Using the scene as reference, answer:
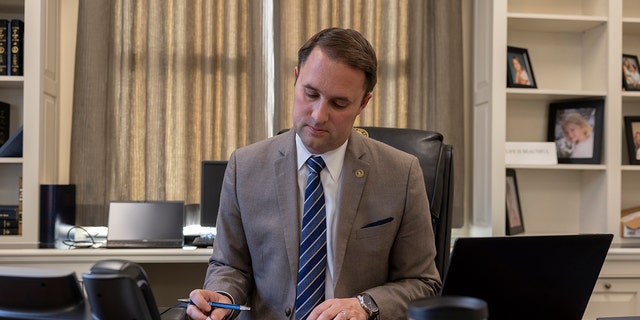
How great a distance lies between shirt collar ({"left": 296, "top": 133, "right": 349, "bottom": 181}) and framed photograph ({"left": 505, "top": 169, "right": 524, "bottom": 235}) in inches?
68.0

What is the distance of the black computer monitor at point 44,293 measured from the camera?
722 millimetres

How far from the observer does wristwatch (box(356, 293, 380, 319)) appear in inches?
53.1

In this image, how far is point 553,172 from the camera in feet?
10.7

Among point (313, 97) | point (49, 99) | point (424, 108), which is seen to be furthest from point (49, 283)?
point (424, 108)

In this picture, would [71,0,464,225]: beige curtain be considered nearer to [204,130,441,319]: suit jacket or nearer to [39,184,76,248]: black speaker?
[39,184,76,248]: black speaker

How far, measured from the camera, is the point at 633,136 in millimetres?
3098

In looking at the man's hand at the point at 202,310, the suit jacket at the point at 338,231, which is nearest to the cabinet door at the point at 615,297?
the suit jacket at the point at 338,231

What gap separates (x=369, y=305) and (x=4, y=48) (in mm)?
2243

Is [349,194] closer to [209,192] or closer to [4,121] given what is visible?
[209,192]

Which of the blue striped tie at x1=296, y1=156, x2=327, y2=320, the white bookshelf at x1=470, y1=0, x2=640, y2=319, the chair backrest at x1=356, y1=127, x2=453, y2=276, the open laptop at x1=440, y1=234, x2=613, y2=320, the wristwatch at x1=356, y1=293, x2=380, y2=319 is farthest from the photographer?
the white bookshelf at x1=470, y1=0, x2=640, y2=319

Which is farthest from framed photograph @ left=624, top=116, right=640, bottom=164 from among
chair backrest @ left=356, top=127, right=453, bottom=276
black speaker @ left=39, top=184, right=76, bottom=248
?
black speaker @ left=39, top=184, right=76, bottom=248

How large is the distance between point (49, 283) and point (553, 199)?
2980 mm

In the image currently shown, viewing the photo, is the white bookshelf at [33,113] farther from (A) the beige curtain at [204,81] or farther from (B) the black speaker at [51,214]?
(A) the beige curtain at [204,81]

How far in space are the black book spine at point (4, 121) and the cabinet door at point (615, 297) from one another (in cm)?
280
